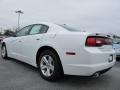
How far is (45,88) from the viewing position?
3.11m

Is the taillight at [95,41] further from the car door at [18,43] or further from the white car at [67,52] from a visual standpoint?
the car door at [18,43]

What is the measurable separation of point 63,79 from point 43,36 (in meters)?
1.17

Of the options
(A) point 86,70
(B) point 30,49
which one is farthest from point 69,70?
(B) point 30,49

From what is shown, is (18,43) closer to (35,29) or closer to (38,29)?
(35,29)

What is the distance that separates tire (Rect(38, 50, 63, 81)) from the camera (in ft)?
10.9

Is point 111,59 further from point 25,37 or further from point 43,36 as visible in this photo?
point 25,37

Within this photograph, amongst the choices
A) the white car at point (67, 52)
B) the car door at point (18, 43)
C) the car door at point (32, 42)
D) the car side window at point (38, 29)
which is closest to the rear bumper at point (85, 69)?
the white car at point (67, 52)

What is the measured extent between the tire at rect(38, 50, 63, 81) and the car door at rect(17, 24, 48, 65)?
13.6 inches

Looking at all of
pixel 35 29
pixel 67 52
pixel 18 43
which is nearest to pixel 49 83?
pixel 67 52

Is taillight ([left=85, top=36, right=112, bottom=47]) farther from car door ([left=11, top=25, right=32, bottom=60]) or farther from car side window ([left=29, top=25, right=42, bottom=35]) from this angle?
car door ([left=11, top=25, right=32, bottom=60])

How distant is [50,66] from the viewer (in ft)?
11.6

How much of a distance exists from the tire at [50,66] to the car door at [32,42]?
35cm

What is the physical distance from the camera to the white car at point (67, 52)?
2998 mm

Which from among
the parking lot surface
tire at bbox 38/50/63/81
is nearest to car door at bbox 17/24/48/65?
tire at bbox 38/50/63/81
